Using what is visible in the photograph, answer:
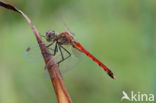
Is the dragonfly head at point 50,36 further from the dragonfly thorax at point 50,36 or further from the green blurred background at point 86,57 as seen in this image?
the green blurred background at point 86,57

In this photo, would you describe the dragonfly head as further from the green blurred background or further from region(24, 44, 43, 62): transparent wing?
the green blurred background

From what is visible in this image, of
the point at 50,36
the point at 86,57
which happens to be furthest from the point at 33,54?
the point at 86,57

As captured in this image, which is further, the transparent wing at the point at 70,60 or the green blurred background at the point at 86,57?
the green blurred background at the point at 86,57

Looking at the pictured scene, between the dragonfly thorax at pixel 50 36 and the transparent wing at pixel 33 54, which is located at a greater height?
the dragonfly thorax at pixel 50 36

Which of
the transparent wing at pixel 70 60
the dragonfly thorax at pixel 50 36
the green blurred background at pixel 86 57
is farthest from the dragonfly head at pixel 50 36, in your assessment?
the green blurred background at pixel 86 57

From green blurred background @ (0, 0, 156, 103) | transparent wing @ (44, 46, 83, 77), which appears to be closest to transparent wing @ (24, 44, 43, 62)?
transparent wing @ (44, 46, 83, 77)

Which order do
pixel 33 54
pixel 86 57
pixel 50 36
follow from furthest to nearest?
1. pixel 86 57
2. pixel 50 36
3. pixel 33 54

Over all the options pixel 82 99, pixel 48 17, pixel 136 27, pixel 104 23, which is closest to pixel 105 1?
pixel 104 23

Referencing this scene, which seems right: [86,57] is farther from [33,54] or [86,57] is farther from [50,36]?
[33,54]
